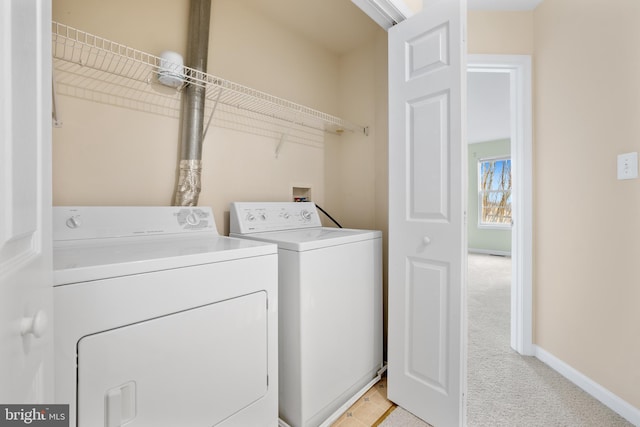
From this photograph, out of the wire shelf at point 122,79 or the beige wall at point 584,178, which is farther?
the beige wall at point 584,178

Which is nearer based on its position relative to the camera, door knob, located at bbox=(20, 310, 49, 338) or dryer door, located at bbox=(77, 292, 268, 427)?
door knob, located at bbox=(20, 310, 49, 338)

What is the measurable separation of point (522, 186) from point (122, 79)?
264 cm

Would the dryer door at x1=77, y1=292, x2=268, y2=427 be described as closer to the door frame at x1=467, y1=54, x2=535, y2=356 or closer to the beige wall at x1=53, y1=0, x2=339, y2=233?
the beige wall at x1=53, y1=0, x2=339, y2=233

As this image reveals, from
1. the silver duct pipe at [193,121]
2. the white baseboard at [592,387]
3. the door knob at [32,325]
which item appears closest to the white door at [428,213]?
the white baseboard at [592,387]

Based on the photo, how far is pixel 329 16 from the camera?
2.11 metres

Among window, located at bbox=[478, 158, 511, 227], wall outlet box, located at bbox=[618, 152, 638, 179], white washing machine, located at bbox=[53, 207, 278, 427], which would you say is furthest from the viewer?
window, located at bbox=[478, 158, 511, 227]

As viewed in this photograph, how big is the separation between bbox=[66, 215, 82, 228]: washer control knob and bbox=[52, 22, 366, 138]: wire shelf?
0.59 m

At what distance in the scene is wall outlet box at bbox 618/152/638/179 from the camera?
4.71ft

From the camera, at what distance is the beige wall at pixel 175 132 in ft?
4.41

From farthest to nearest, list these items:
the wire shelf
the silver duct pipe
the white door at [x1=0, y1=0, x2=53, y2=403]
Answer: the silver duct pipe < the wire shelf < the white door at [x1=0, y1=0, x2=53, y2=403]

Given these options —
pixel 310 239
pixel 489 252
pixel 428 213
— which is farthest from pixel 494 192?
pixel 310 239

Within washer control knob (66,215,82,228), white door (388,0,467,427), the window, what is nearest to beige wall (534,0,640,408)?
white door (388,0,467,427)

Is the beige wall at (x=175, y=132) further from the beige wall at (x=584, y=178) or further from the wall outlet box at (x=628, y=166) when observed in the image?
the wall outlet box at (x=628, y=166)

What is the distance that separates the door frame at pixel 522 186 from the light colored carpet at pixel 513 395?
224 millimetres
